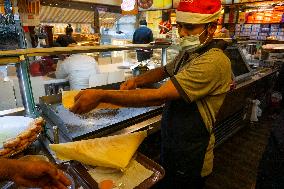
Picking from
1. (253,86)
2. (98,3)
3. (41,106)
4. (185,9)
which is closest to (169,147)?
(185,9)

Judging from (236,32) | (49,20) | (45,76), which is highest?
(49,20)

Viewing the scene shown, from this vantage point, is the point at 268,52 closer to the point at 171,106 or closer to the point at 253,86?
the point at 253,86

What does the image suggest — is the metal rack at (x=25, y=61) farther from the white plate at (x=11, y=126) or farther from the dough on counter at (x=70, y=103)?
the dough on counter at (x=70, y=103)

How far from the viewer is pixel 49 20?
16516mm

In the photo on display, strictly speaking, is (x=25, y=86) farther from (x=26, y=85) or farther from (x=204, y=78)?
(x=204, y=78)

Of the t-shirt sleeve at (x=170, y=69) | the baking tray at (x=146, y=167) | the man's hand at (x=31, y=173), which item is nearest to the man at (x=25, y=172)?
the man's hand at (x=31, y=173)

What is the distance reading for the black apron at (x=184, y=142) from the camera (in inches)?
62.8

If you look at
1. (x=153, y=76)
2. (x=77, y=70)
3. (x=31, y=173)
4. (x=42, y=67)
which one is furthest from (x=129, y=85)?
(x=42, y=67)

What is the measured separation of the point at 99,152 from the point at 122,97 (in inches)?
13.0

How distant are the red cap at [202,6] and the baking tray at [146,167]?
0.98 metres

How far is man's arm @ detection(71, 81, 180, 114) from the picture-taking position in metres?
1.19

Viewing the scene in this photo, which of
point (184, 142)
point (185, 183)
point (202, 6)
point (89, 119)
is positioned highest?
point (202, 6)

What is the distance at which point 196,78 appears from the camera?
1.34 metres

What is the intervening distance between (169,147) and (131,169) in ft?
1.81
